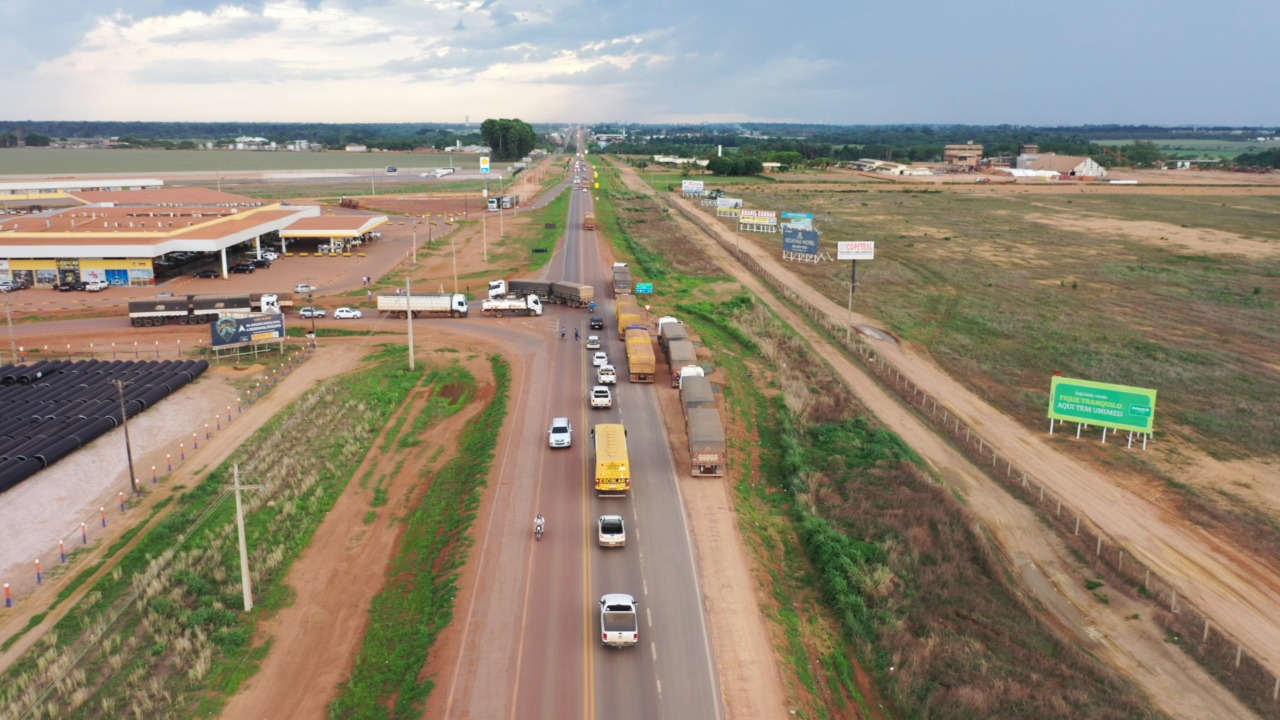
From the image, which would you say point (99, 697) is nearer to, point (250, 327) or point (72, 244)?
point (250, 327)

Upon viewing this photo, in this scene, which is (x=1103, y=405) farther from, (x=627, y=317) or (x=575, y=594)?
(x=575, y=594)

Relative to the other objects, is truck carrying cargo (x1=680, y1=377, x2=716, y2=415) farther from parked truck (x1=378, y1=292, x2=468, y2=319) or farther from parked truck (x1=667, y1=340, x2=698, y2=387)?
parked truck (x1=378, y1=292, x2=468, y2=319)

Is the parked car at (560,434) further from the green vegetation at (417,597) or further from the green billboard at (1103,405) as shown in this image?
the green billboard at (1103,405)

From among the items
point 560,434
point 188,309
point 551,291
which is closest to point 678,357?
point 560,434

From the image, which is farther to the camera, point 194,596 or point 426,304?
point 426,304

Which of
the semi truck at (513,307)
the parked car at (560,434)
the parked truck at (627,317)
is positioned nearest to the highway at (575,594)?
the parked car at (560,434)

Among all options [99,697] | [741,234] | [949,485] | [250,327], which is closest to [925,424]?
[949,485]
